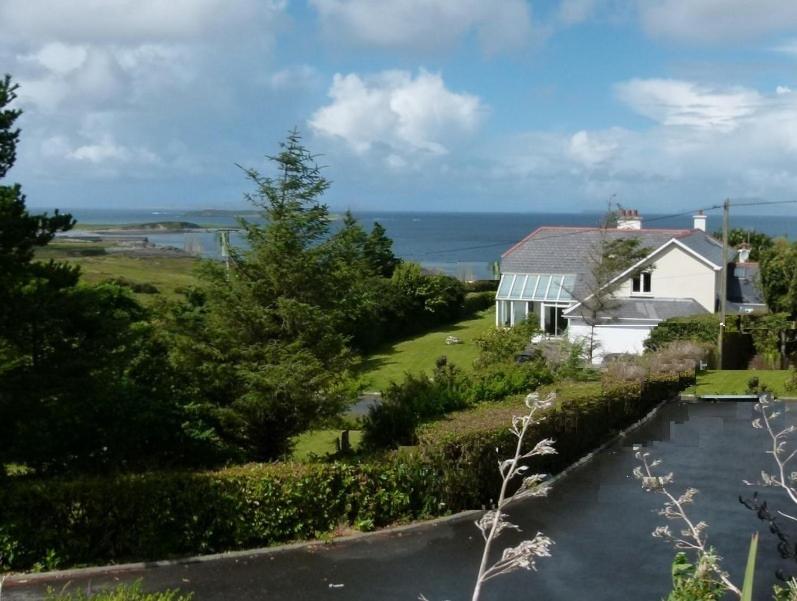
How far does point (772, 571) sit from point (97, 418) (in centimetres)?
1173

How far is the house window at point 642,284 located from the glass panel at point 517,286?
5.97 meters

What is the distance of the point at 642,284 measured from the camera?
1745 inches

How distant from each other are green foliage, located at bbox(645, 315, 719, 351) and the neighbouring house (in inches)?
48.9

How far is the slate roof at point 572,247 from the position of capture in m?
46.1

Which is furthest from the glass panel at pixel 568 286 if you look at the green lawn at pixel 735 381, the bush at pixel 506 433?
the bush at pixel 506 433

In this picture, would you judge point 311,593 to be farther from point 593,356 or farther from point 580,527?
point 593,356

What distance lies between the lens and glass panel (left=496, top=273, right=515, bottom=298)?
46844 mm

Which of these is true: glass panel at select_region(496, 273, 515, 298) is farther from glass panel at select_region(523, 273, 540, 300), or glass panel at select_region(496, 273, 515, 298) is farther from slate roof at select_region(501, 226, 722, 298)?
glass panel at select_region(523, 273, 540, 300)

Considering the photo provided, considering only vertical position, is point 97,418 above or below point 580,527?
above

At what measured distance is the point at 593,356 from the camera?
123 feet

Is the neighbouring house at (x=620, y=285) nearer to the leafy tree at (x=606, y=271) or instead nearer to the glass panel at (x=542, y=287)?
the glass panel at (x=542, y=287)

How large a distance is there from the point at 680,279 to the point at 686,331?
7214 millimetres

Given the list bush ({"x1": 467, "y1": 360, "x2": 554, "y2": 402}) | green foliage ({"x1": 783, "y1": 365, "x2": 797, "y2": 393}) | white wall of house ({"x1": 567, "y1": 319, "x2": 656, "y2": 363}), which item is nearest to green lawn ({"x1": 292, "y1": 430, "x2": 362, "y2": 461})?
bush ({"x1": 467, "y1": 360, "x2": 554, "y2": 402})

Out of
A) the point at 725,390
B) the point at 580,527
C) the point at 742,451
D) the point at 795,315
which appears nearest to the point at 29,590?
the point at 580,527
